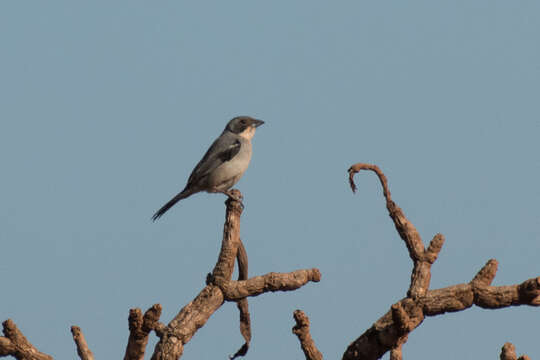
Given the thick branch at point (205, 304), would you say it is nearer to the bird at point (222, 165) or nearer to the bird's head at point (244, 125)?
the bird at point (222, 165)

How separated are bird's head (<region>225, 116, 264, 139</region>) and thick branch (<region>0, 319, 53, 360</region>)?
296 inches

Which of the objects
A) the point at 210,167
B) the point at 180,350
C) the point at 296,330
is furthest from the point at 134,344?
the point at 210,167

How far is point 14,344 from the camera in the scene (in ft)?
26.4

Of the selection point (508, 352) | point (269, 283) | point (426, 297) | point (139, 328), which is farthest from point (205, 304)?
point (508, 352)

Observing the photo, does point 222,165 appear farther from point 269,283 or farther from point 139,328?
point 139,328

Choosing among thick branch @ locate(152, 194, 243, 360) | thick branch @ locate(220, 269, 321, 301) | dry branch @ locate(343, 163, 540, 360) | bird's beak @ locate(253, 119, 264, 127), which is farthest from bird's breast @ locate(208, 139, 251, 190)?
dry branch @ locate(343, 163, 540, 360)

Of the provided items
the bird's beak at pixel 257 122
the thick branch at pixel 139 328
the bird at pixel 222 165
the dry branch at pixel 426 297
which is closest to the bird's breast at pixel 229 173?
the bird at pixel 222 165

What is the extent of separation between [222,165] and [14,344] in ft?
21.2

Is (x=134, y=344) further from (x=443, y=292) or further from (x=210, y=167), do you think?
(x=210, y=167)

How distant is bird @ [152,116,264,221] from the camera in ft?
46.2

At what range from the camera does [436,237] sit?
9.09 metres

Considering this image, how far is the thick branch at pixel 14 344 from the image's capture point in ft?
26.3

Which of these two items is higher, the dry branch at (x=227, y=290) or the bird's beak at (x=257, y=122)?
the bird's beak at (x=257, y=122)

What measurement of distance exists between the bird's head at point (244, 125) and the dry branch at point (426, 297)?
6.37 meters
